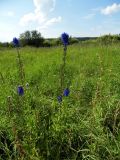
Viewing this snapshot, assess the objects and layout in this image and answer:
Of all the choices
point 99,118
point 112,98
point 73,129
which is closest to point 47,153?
point 73,129

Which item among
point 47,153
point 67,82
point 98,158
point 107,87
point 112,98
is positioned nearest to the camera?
point 98,158

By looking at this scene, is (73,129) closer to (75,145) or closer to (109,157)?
(75,145)

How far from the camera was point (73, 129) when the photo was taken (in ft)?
9.40

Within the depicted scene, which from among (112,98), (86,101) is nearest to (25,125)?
(112,98)

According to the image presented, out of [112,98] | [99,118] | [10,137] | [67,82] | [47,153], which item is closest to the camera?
[47,153]

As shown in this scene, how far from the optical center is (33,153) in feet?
8.29

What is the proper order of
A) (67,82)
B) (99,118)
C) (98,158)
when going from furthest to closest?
(67,82) < (99,118) < (98,158)

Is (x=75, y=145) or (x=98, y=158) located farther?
(x=75, y=145)

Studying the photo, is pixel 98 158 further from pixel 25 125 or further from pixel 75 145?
pixel 25 125

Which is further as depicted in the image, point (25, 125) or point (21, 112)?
point (21, 112)

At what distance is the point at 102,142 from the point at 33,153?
0.51 metres

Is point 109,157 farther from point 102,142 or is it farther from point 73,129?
point 73,129

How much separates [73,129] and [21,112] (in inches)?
22.9

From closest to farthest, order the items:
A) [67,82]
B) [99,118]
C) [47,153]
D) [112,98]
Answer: [47,153], [99,118], [112,98], [67,82]
